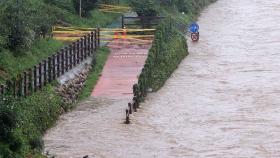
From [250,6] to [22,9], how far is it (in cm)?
3893

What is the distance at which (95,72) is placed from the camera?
33.2 metres

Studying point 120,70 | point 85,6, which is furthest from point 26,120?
point 85,6

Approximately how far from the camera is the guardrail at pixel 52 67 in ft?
80.5

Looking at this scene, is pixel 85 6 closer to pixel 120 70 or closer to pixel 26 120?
pixel 120 70

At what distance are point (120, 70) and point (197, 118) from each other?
6254mm

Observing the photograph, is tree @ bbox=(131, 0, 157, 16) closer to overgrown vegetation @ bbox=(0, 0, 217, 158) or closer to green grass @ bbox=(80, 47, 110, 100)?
overgrown vegetation @ bbox=(0, 0, 217, 158)

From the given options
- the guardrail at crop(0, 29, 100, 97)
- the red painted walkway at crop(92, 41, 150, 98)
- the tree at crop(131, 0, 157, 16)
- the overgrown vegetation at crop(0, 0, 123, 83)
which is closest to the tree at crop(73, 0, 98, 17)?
the tree at crop(131, 0, 157, 16)

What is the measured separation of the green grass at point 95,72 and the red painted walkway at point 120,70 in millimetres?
175

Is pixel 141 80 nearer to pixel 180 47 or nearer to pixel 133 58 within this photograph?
pixel 133 58

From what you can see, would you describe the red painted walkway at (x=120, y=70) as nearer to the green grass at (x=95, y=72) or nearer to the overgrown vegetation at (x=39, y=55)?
the green grass at (x=95, y=72)

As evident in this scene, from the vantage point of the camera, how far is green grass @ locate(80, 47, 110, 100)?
3028cm

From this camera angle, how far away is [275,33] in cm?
5125

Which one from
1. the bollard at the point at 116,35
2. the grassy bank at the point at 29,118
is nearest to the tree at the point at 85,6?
the bollard at the point at 116,35

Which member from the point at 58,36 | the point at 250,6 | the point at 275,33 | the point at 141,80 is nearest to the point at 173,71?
the point at 58,36
